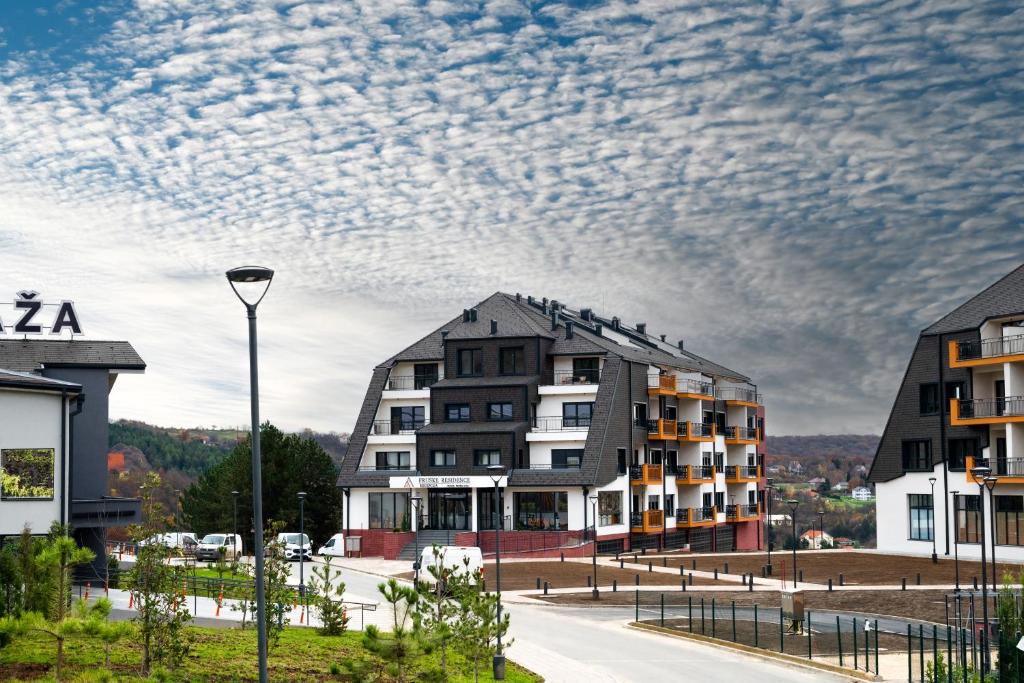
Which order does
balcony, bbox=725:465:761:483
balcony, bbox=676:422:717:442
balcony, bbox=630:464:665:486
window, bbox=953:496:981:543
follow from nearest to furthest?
window, bbox=953:496:981:543, balcony, bbox=630:464:665:486, balcony, bbox=676:422:717:442, balcony, bbox=725:465:761:483

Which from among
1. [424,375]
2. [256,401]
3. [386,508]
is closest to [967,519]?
[386,508]

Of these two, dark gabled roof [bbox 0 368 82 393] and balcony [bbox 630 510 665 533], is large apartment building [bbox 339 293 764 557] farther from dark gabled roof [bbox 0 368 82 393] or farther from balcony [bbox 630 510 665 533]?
dark gabled roof [bbox 0 368 82 393]

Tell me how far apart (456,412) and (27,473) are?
4013 cm

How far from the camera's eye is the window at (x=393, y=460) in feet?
257

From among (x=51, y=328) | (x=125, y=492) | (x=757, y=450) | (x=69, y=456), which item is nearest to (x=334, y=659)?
(x=69, y=456)

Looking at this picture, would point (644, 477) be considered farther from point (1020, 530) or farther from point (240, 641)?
point (240, 641)

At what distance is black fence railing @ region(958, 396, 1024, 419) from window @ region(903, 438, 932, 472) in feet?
11.7

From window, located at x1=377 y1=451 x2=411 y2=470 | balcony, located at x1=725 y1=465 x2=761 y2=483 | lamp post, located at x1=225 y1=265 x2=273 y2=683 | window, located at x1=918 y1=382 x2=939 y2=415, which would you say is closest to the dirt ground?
window, located at x1=918 y1=382 x2=939 y2=415

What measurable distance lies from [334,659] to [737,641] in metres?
14.7

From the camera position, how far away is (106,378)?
4944 cm

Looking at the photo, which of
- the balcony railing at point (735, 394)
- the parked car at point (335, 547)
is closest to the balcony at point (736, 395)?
the balcony railing at point (735, 394)

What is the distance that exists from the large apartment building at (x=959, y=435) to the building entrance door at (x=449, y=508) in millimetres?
25996

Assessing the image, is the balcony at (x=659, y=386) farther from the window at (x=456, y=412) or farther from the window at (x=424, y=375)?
the window at (x=424, y=375)

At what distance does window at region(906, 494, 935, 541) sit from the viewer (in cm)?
6544
